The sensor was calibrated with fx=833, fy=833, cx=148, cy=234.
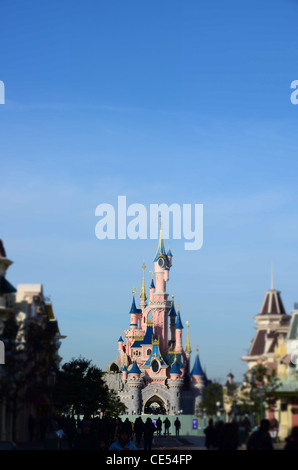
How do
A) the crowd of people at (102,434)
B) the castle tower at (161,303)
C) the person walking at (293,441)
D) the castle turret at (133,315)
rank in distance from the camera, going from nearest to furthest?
the crowd of people at (102,434)
the person walking at (293,441)
the castle tower at (161,303)
the castle turret at (133,315)

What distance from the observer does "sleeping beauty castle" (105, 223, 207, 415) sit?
111 m

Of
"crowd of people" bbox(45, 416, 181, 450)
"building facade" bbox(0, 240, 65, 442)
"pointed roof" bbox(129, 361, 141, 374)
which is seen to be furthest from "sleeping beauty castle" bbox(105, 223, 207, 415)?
"building facade" bbox(0, 240, 65, 442)

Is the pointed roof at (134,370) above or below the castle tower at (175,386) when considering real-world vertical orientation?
above

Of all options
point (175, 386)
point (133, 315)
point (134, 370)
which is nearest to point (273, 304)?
point (175, 386)

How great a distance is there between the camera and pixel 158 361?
4429 inches

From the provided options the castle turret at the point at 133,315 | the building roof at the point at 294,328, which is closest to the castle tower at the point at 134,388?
the castle turret at the point at 133,315

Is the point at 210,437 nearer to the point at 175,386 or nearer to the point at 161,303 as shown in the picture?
the point at 175,386

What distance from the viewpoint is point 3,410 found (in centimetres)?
2541

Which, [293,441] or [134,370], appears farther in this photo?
[134,370]

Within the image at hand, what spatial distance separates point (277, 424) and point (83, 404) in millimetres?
36831

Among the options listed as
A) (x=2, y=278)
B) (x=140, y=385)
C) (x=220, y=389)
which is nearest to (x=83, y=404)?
(x=2, y=278)

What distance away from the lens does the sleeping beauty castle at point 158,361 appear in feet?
363

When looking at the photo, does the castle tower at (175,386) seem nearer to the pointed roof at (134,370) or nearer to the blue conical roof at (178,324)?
the pointed roof at (134,370)

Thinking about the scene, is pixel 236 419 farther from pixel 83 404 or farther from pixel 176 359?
pixel 176 359
